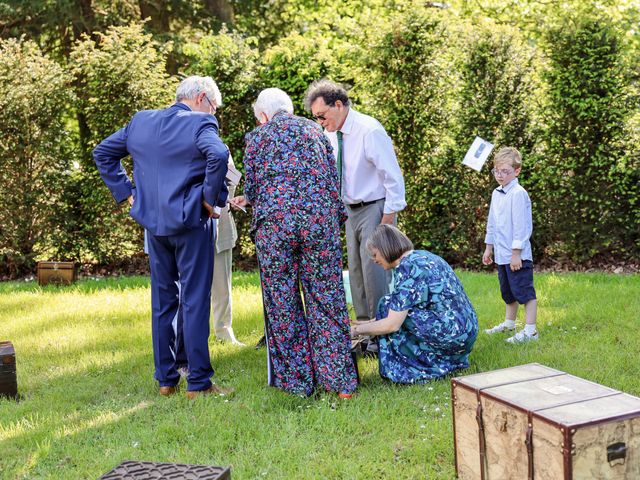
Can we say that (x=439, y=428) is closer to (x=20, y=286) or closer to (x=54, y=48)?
(x=20, y=286)

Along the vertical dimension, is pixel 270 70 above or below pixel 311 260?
above

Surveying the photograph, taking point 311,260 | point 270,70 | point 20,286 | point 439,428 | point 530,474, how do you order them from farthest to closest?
point 270,70
point 20,286
point 311,260
point 439,428
point 530,474

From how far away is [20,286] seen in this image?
27.9 ft

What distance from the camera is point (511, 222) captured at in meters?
5.58

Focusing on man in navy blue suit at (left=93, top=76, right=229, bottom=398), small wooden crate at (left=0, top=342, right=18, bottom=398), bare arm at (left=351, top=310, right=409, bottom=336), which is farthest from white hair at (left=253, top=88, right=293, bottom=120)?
small wooden crate at (left=0, top=342, right=18, bottom=398)

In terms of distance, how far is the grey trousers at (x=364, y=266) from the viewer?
5266 mm

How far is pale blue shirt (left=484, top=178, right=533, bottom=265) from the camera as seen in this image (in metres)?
5.50

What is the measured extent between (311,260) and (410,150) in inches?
187

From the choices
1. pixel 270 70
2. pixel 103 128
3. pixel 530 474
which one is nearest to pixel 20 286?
pixel 103 128

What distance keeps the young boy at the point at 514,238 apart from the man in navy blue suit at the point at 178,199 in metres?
2.31

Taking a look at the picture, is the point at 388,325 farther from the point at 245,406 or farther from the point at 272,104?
the point at 272,104

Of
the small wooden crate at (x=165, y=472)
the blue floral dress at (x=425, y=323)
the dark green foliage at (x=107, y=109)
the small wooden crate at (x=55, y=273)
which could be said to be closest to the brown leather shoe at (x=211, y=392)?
the blue floral dress at (x=425, y=323)

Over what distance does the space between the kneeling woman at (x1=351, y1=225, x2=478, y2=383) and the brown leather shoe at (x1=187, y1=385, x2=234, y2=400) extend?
0.88 m

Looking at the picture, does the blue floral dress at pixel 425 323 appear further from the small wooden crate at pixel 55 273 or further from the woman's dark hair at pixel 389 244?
the small wooden crate at pixel 55 273
